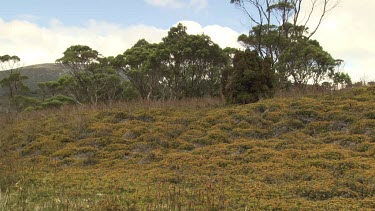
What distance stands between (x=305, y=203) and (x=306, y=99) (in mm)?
9665

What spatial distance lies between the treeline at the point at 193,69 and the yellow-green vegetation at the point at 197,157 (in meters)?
1.92

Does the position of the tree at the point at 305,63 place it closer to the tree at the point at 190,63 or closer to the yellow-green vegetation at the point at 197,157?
the tree at the point at 190,63

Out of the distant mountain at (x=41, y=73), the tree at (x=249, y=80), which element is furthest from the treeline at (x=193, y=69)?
the distant mountain at (x=41, y=73)

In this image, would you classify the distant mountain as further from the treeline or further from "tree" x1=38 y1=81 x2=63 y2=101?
the treeline

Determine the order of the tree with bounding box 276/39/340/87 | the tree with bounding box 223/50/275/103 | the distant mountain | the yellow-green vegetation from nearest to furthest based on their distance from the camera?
1. the yellow-green vegetation
2. the tree with bounding box 223/50/275/103
3. the tree with bounding box 276/39/340/87
4. the distant mountain

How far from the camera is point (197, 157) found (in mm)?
10195

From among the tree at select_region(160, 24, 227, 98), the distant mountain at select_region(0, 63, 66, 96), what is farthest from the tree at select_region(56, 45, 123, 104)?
the distant mountain at select_region(0, 63, 66, 96)

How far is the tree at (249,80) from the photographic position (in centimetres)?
1648

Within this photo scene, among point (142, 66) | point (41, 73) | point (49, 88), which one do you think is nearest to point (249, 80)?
point (142, 66)

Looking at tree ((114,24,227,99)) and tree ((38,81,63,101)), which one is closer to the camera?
tree ((114,24,227,99))

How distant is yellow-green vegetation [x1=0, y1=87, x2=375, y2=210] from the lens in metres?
6.38

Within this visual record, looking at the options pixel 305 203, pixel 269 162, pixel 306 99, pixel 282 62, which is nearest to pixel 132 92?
pixel 282 62

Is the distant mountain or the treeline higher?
the distant mountain

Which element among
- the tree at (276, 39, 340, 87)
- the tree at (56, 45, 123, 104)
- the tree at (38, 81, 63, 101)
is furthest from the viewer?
the tree at (38, 81, 63, 101)
